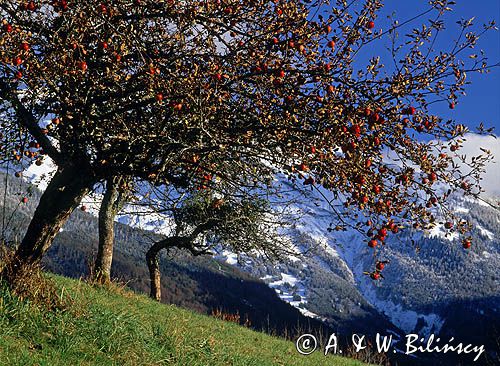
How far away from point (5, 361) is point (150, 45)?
458 cm

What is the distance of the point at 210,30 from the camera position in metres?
6.50

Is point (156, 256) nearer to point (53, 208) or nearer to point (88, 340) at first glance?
point (53, 208)

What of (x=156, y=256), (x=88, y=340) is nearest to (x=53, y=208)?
(x=88, y=340)

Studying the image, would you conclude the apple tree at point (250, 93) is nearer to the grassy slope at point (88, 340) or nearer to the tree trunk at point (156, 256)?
the grassy slope at point (88, 340)

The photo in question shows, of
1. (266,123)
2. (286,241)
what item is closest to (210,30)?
(266,123)

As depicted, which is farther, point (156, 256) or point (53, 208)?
point (156, 256)

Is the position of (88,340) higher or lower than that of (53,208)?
lower

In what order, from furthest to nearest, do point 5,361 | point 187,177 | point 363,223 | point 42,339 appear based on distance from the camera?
1. point 187,177
2. point 42,339
3. point 363,223
4. point 5,361

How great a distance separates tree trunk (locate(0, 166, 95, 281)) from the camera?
902 centimetres

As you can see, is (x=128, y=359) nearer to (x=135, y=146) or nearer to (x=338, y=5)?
(x=135, y=146)

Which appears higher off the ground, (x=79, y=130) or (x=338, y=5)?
(x=338, y=5)

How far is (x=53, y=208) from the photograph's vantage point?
909 centimetres

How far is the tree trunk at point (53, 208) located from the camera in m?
9.02

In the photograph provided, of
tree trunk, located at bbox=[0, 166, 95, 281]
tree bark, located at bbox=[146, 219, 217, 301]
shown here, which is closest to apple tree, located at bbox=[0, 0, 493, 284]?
tree trunk, located at bbox=[0, 166, 95, 281]
